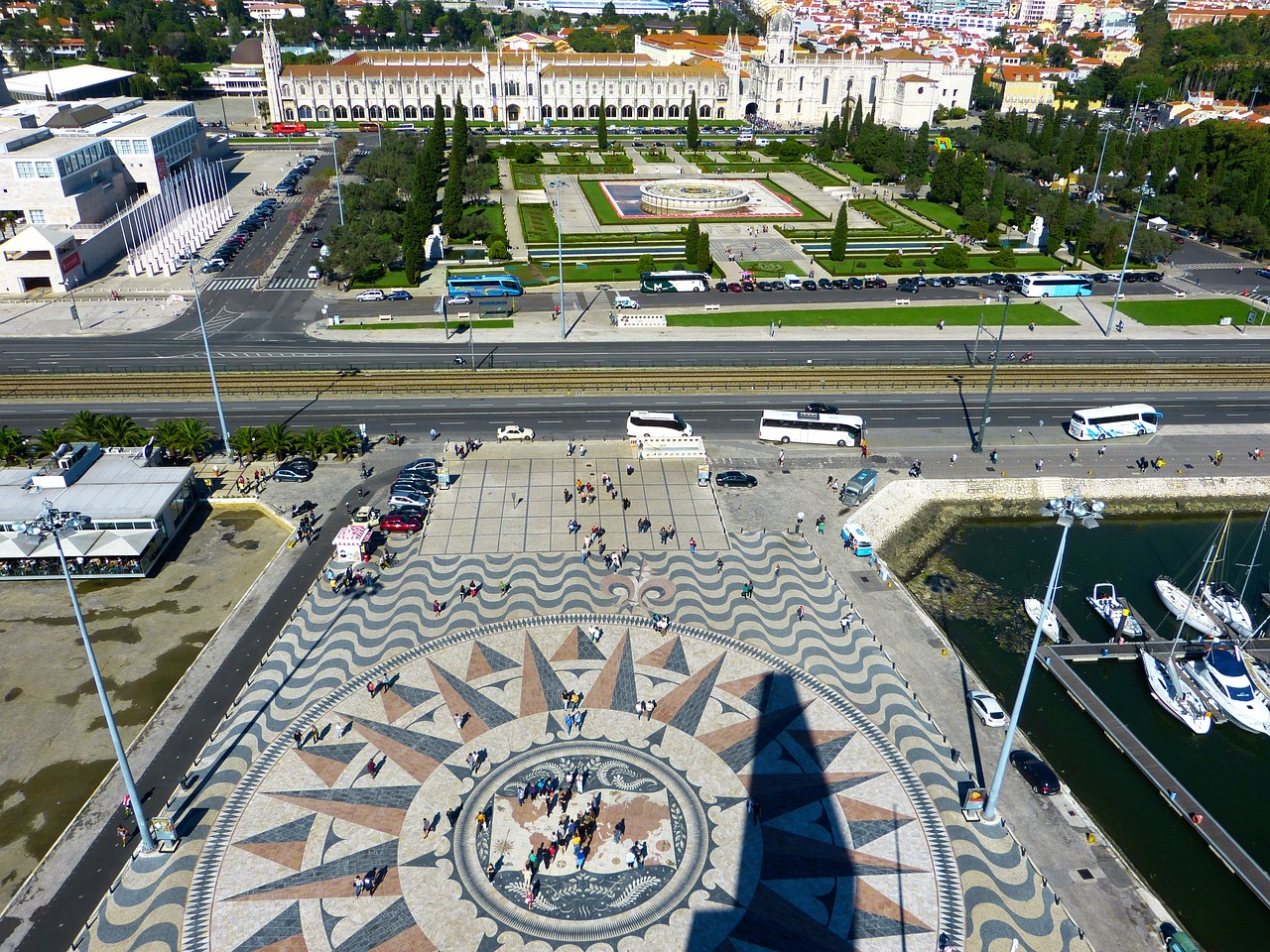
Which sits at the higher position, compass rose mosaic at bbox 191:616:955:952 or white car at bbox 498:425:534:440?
white car at bbox 498:425:534:440

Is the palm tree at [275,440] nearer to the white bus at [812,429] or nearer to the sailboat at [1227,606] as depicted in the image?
the white bus at [812,429]

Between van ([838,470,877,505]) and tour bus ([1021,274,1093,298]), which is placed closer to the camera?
van ([838,470,877,505])

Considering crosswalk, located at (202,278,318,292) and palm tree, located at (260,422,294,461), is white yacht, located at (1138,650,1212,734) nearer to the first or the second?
palm tree, located at (260,422,294,461)

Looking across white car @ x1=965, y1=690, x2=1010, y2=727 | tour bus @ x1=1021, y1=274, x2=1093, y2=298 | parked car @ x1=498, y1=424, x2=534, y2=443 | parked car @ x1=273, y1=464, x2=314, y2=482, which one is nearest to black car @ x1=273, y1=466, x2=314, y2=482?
parked car @ x1=273, y1=464, x2=314, y2=482

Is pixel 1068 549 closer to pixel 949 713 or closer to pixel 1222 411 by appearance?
pixel 949 713

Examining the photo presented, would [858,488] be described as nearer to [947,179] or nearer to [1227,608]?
Answer: [1227,608]
